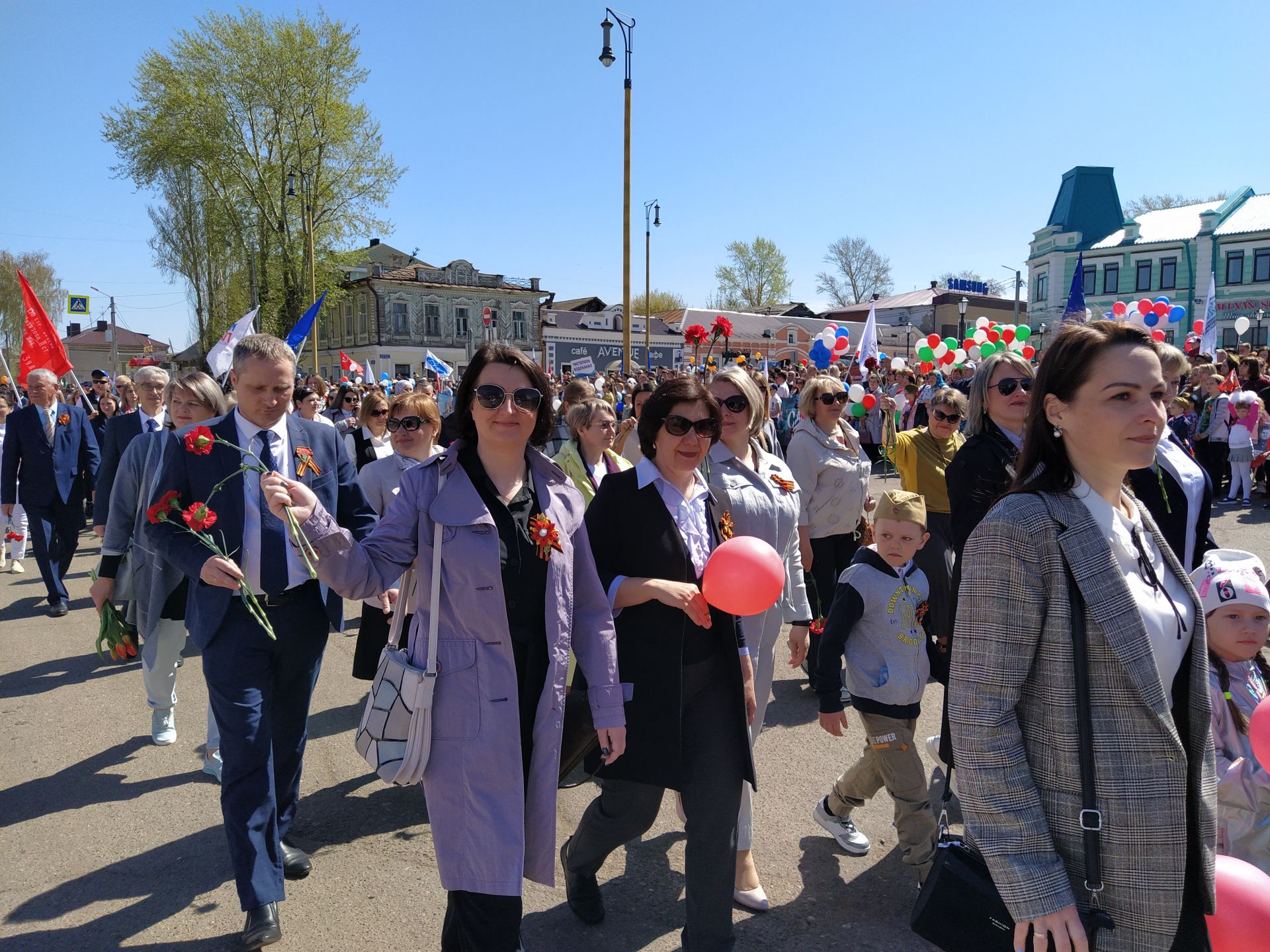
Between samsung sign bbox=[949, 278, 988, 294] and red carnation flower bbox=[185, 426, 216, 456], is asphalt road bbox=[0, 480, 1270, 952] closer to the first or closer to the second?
red carnation flower bbox=[185, 426, 216, 456]

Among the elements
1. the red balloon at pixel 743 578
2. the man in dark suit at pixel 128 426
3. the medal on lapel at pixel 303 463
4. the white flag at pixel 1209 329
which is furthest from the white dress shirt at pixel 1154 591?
the white flag at pixel 1209 329

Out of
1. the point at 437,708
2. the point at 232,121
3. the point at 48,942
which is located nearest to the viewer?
the point at 437,708

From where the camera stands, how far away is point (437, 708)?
2445 mm

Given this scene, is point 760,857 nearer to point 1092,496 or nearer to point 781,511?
point 781,511

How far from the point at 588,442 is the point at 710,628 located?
101 inches

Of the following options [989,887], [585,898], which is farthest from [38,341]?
[989,887]

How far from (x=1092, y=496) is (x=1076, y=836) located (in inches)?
26.7

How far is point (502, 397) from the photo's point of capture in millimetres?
2637

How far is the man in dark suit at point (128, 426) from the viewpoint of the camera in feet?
17.8

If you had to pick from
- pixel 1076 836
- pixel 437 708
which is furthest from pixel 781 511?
pixel 1076 836

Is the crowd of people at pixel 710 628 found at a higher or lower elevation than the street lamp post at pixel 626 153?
lower

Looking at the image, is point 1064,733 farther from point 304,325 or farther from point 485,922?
point 304,325

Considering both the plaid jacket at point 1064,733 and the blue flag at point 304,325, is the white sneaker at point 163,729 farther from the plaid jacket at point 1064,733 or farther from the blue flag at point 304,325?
the blue flag at point 304,325

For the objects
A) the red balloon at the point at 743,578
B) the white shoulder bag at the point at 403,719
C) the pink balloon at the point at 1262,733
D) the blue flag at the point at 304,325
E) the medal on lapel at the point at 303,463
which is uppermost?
the blue flag at the point at 304,325
